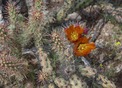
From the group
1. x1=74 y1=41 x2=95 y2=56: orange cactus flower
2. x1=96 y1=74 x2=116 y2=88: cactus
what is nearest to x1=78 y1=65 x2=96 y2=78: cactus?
x1=96 y1=74 x2=116 y2=88: cactus

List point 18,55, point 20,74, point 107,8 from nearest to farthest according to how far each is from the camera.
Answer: point 20,74 → point 18,55 → point 107,8

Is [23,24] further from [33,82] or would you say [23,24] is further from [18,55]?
[33,82]

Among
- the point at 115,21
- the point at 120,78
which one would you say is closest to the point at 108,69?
the point at 120,78

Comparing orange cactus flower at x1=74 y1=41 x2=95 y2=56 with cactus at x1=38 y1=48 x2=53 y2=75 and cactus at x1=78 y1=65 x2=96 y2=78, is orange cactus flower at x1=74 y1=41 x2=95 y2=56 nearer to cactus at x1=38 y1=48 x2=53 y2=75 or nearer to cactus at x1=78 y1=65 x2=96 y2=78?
cactus at x1=78 y1=65 x2=96 y2=78

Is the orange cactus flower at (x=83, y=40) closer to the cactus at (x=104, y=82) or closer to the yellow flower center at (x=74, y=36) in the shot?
the yellow flower center at (x=74, y=36)

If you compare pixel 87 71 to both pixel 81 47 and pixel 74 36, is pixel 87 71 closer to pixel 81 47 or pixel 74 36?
pixel 81 47

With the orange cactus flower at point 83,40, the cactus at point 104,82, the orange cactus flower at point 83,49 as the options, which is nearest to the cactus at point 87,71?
the cactus at point 104,82

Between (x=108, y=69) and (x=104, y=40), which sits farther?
(x=104, y=40)
